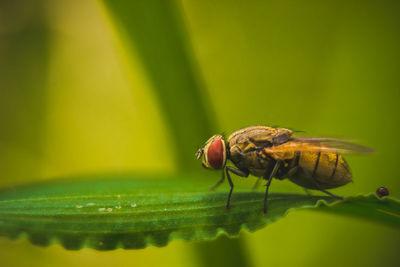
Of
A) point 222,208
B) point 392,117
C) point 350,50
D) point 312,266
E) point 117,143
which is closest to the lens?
point 222,208

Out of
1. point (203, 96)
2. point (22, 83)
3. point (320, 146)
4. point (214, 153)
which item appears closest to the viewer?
point (320, 146)

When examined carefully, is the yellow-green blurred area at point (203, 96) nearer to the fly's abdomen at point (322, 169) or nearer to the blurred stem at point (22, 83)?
the blurred stem at point (22, 83)

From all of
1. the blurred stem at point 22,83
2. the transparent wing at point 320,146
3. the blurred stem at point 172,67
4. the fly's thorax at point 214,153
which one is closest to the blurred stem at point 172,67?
the blurred stem at point 172,67

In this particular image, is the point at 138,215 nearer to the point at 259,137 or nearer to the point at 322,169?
the point at 259,137

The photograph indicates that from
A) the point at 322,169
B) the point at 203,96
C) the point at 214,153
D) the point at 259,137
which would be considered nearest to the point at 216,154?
the point at 214,153

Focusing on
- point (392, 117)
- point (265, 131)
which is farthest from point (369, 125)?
point (265, 131)

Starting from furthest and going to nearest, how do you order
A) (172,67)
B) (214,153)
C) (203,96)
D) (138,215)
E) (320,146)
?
1. (203,96)
2. (172,67)
3. (214,153)
4. (320,146)
5. (138,215)

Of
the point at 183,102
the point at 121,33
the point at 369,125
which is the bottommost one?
the point at 369,125

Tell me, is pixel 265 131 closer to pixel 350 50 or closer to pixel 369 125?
pixel 369 125
